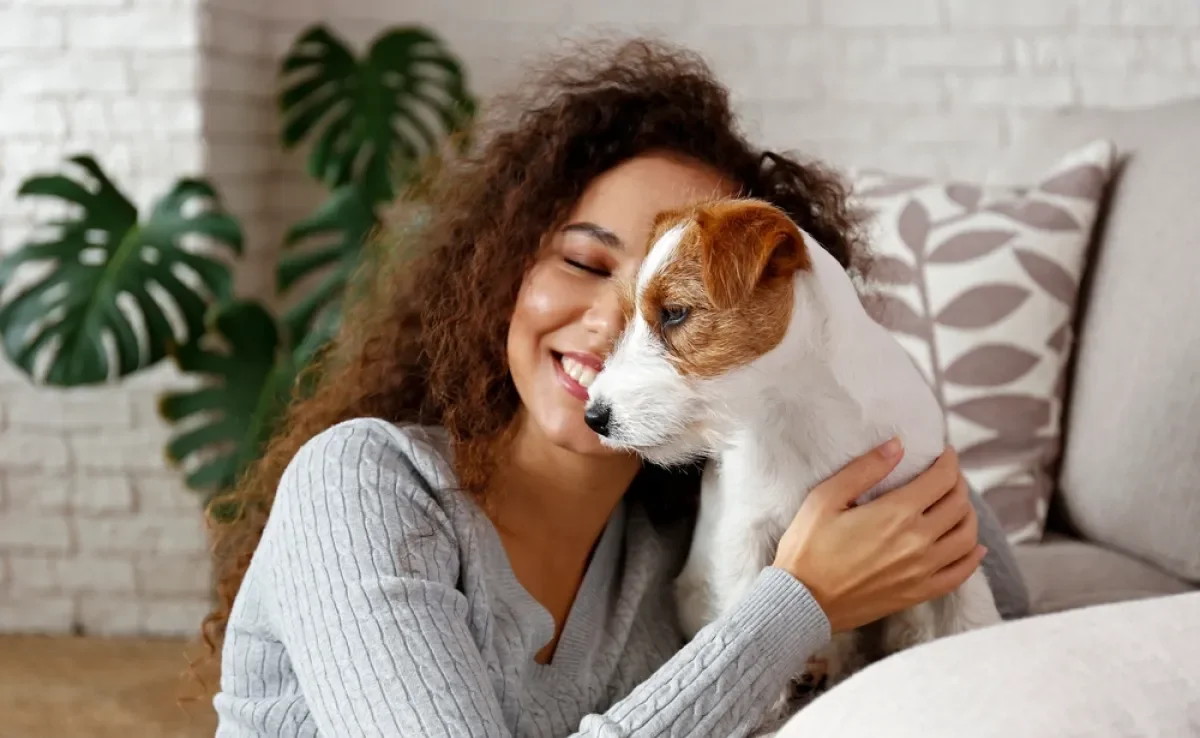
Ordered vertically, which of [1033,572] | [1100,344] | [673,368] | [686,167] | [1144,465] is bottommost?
[1033,572]

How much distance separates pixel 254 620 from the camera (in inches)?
43.4

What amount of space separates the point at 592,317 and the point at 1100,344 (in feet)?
2.85

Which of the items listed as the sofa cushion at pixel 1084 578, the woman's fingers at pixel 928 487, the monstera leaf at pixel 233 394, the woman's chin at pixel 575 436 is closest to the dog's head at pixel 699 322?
the woman's chin at pixel 575 436

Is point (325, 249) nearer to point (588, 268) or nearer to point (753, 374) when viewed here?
point (588, 268)

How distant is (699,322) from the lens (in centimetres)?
97

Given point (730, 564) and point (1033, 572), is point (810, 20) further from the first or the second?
point (730, 564)

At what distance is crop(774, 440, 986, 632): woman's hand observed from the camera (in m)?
1.05

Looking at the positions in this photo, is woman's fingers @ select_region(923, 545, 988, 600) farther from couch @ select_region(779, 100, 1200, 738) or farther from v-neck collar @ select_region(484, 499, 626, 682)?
v-neck collar @ select_region(484, 499, 626, 682)

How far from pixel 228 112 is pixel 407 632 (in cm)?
171

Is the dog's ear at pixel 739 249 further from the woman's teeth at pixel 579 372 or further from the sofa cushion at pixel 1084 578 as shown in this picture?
the sofa cushion at pixel 1084 578

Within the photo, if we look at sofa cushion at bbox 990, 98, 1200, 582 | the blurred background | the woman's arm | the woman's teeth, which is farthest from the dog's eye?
the blurred background

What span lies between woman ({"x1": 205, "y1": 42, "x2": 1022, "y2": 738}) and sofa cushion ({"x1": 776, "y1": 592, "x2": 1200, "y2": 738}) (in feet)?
0.87

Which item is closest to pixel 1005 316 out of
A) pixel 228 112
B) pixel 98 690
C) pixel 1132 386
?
pixel 1132 386

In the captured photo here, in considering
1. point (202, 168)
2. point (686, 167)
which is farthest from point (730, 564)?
point (202, 168)
